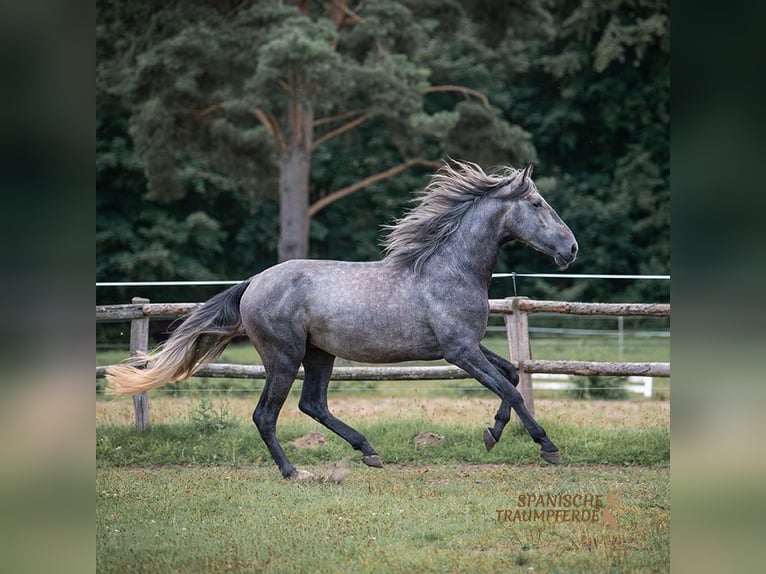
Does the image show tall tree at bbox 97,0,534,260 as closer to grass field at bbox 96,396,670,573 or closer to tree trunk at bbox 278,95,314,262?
tree trunk at bbox 278,95,314,262

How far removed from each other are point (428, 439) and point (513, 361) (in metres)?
1.03

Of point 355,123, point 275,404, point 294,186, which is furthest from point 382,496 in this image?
point 355,123

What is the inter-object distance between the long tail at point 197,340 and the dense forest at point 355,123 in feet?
23.1

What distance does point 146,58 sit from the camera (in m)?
14.0

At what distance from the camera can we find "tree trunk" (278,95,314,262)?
15.9 meters

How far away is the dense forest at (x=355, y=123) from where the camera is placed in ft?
47.2

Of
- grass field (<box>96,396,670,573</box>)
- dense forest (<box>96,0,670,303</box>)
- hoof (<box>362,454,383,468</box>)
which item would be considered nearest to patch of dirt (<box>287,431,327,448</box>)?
grass field (<box>96,396,670,573</box>)

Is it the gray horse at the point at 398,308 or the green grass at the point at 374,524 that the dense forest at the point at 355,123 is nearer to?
the gray horse at the point at 398,308

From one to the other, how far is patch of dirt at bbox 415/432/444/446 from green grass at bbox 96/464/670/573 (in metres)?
0.71

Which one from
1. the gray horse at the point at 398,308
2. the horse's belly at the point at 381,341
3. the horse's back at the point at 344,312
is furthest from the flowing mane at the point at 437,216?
the horse's belly at the point at 381,341

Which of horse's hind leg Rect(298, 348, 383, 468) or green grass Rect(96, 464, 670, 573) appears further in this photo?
horse's hind leg Rect(298, 348, 383, 468)
